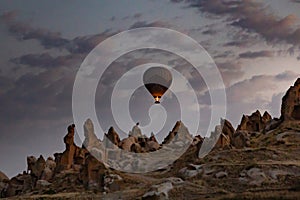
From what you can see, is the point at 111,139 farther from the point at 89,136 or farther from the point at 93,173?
the point at 93,173

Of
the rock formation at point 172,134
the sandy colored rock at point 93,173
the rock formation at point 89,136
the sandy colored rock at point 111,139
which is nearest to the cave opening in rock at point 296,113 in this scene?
the rock formation at point 172,134

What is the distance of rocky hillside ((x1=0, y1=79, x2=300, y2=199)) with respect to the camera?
50906 mm

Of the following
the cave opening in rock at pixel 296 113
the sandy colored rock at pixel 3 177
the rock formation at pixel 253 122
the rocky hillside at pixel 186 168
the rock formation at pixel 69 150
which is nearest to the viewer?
the rocky hillside at pixel 186 168

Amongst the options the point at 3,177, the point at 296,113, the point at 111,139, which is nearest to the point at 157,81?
the point at 111,139

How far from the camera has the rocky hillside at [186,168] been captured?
50906 millimetres

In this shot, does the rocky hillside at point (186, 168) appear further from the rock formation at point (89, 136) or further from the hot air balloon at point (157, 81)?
the hot air balloon at point (157, 81)

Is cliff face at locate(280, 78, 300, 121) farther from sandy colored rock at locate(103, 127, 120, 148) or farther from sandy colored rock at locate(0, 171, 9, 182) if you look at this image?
sandy colored rock at locate(0, 171, 9, 182)

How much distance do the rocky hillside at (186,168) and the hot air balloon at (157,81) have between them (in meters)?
10.5

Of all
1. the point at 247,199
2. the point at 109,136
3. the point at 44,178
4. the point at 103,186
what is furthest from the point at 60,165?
the point at 247,199

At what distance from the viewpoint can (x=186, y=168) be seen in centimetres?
6806

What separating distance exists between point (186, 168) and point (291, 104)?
1542 inches

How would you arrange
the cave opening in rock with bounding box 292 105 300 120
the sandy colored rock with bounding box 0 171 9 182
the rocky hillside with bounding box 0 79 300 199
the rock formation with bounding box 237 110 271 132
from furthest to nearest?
the sandy colored rock with bounding box 0 171 9 182 < the rock formation with bounding box 237 110 271 132 < the cave opening in rock with bounding box 292 105 300 120 < the rocky hillside with bounding box 0 79 300 199

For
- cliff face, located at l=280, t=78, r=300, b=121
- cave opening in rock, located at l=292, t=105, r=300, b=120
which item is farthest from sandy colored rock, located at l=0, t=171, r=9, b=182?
cave opening in rock, located at l=292, t=105, r=300, b=120

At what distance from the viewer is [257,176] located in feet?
186
